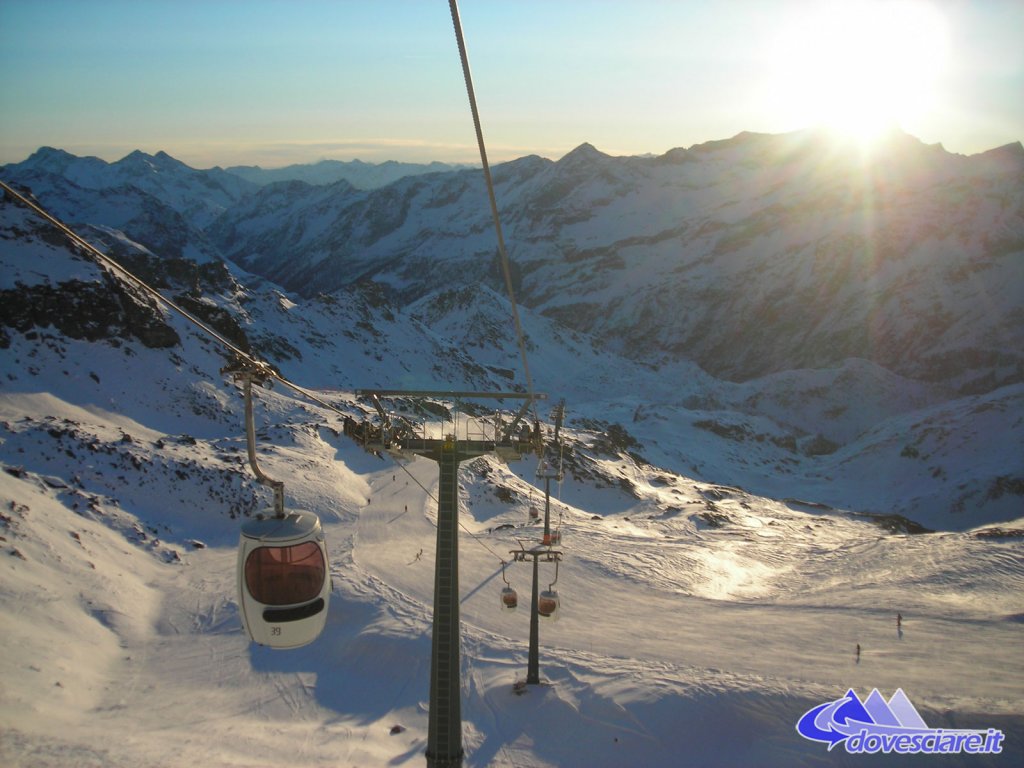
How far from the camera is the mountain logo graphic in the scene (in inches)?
846

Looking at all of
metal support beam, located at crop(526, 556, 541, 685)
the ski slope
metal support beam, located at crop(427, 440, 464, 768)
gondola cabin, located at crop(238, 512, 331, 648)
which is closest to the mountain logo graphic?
the ski slope

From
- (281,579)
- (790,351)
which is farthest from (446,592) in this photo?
(790,351)

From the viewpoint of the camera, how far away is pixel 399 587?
110 feet

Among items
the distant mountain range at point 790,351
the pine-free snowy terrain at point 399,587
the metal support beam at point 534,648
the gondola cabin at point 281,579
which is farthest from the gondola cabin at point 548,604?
the distant mountain range at point 790,351

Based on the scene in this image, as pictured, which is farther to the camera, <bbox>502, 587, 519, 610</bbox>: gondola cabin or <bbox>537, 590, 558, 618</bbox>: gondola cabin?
<bbox>537, 590, 558, 618</bbox>: gondola cabin

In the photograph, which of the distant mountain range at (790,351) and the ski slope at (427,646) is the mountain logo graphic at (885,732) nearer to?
the ski slope at (427,646)

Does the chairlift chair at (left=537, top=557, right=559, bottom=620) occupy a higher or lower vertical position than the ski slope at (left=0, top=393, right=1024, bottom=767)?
higher

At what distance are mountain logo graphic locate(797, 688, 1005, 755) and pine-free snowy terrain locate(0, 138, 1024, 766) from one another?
46 cm

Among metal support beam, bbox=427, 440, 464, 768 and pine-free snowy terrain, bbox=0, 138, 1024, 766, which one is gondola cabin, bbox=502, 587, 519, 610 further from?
metal support beam, bbox=427, 440, 464, 768

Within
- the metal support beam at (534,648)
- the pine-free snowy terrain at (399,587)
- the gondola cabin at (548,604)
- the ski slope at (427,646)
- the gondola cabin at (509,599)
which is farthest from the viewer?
the metal support beam at (534,648)

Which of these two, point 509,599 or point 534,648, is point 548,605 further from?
point 534,648

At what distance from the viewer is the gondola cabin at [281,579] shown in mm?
9695

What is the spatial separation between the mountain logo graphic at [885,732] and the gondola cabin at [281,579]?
17.8 meters

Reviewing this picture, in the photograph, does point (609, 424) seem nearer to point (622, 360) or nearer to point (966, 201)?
point (622, 360)
